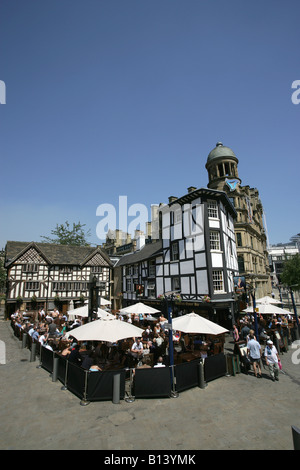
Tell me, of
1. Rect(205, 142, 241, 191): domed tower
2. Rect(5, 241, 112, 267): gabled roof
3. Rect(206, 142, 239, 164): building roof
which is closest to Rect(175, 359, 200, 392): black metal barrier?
Rect(5, 241, 112, 267): gabled roof

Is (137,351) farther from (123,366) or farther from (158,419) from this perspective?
(158,419)

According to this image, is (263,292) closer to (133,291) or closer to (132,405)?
(133,291)

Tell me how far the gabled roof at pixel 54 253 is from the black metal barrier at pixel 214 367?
26.8 meters

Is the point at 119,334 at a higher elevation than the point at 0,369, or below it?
higher

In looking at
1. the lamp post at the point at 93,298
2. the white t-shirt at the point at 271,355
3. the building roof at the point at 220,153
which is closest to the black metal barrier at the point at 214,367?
the white t-shirt at the point at 271,355

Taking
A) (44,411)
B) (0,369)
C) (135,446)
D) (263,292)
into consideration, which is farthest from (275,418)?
(263,292)

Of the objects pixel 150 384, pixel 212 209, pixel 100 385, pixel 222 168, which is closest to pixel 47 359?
pixel 100 385

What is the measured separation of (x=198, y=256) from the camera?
2181 centimetres

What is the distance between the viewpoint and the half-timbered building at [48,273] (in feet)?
94.6

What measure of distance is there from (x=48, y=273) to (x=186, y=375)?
25301 mm

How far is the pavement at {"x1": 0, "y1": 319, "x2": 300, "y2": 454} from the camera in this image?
17.2ft

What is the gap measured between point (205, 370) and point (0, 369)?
9.13 m

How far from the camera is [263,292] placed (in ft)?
122

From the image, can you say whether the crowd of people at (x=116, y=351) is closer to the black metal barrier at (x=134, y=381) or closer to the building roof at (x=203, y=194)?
the black metal barrier at (x=134, y=381)
